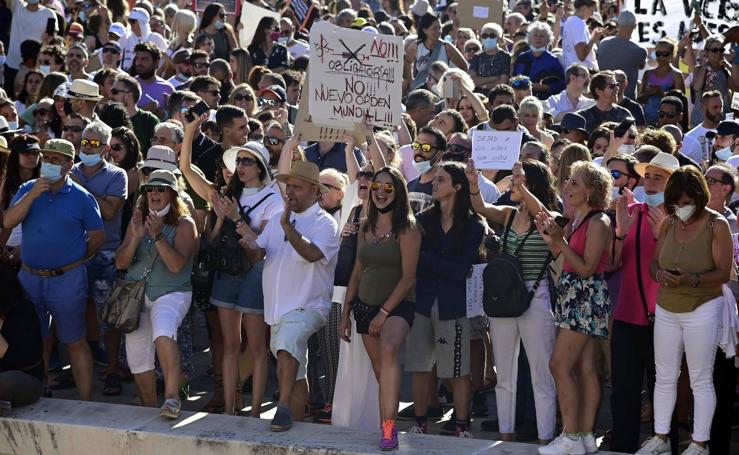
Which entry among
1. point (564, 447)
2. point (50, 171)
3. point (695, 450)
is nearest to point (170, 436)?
point (50, 171)

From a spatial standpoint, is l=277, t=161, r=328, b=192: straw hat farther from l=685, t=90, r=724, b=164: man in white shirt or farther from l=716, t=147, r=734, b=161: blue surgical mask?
l=685, t=90, r=724, b=164: man in white shirt

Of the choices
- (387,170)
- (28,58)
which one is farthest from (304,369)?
(28,58)

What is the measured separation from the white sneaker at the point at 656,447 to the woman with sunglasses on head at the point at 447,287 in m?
1.32

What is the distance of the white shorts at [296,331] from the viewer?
841 centimetres

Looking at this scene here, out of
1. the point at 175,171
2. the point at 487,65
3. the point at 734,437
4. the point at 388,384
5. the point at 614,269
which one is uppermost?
the point at 487,65

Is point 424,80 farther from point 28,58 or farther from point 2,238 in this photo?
point 2,238

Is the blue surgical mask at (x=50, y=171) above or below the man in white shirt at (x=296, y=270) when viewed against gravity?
above

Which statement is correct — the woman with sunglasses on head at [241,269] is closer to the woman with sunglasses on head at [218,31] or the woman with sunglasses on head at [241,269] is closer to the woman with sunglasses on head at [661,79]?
the woman with sunglasses on head at [661,79]

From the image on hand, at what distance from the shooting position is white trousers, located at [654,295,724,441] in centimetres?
746

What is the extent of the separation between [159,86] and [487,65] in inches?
139

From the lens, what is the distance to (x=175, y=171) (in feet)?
30.0

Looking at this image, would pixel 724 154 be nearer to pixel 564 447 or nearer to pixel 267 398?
pixel 564 447

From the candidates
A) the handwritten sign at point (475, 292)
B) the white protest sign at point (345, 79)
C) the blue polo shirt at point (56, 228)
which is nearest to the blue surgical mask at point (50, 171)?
the blue polo shirt at point (56, 228)

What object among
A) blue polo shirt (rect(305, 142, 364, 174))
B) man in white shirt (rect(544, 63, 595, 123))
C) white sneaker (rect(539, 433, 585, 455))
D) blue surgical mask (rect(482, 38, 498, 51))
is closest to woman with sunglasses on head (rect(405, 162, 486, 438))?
white sneaker (rect(539, 433, 585, 455))
